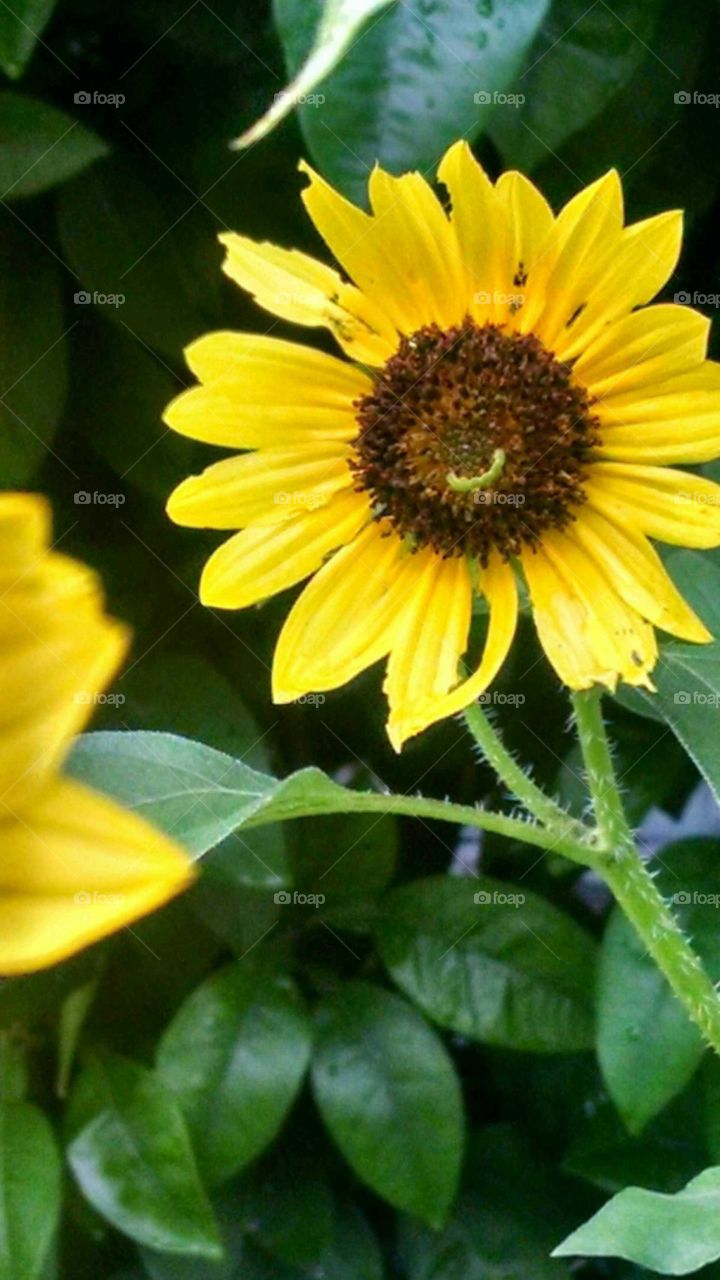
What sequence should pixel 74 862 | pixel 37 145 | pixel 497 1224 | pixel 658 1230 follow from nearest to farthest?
pixel 74 862 → pixel 658 1230 → pixel 37 145 → pixel 497 1224

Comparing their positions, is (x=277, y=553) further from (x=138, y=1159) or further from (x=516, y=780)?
(x=138, y=1159)

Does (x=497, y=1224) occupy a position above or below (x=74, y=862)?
below

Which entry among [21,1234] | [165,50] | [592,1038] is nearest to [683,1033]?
[592,1038]

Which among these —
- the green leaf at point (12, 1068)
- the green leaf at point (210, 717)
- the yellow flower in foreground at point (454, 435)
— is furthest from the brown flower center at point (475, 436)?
the green leaf at point (12, 1068)

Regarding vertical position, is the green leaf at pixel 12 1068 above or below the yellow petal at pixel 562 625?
below

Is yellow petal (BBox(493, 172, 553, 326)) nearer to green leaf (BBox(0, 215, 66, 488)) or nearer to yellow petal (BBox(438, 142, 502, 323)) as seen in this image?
yellow petal (BBox(438, 142, 502, 323))

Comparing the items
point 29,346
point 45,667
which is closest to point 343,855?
point 29,346

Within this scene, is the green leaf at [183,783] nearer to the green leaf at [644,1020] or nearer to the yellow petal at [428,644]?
the yellow petal at [428,644]
